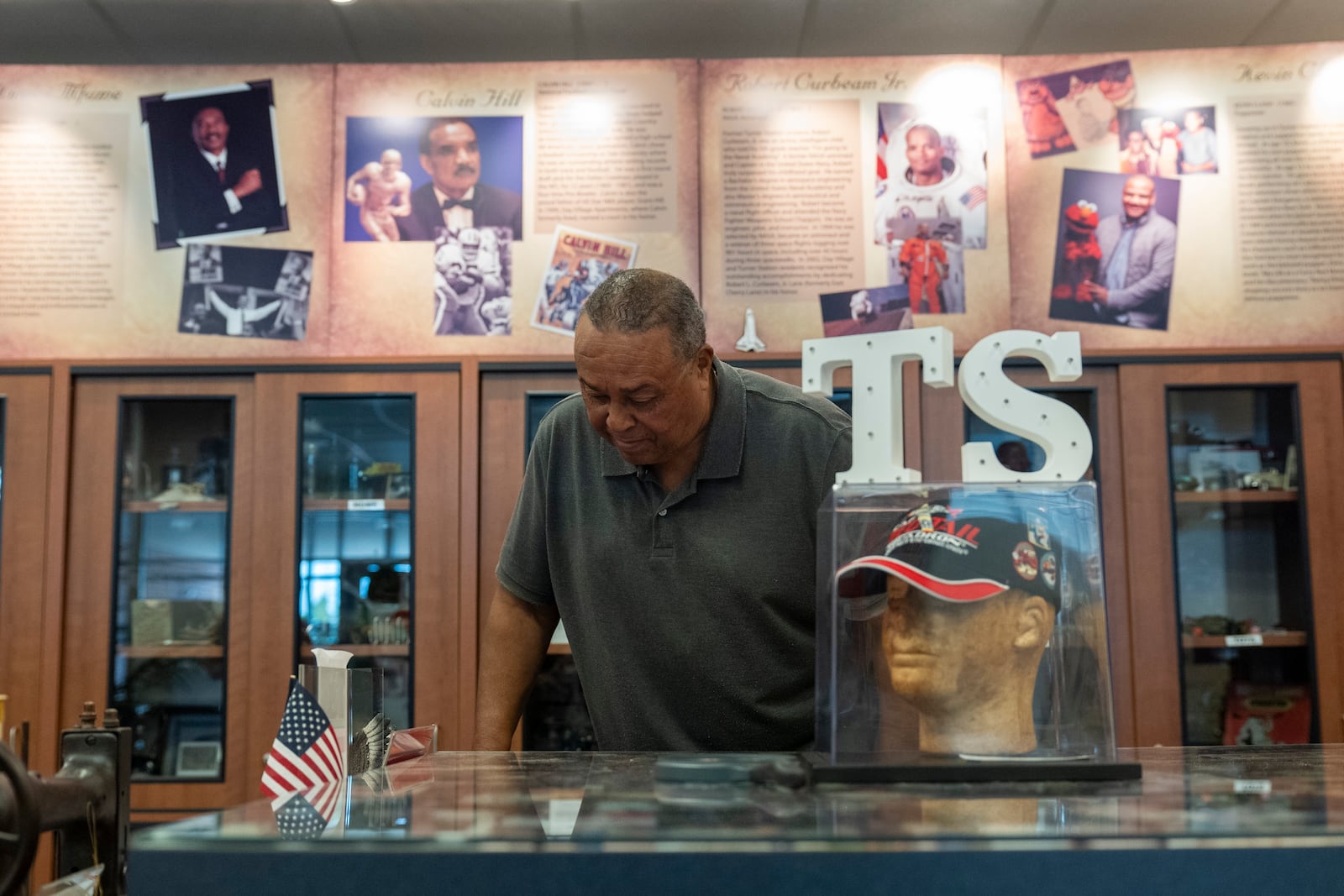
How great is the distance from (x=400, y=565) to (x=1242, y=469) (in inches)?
96.4

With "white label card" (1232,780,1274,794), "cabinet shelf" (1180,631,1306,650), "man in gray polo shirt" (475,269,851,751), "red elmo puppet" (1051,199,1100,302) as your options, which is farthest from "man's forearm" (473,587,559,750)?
"red elmo puppet" (1051,199,1100,302)

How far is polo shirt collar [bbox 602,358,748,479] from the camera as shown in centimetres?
188

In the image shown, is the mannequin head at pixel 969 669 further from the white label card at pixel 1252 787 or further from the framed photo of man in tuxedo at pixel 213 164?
the framed photo of man in tuxedo at pixel 213 164

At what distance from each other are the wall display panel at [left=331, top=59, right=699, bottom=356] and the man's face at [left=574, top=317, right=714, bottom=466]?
186cm

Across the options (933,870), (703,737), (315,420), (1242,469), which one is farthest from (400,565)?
(933,870)

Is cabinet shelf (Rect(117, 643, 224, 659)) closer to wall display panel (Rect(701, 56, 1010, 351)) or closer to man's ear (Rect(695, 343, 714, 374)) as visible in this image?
wall display panel (Rect(701, 56, 1010, 351))

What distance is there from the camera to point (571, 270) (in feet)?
12.0

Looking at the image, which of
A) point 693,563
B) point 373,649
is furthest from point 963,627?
point 373,649

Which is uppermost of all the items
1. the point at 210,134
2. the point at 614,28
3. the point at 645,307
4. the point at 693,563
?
the point at 614,28

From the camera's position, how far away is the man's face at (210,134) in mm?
3719

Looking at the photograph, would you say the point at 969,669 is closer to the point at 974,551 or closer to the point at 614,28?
the point at 974,551

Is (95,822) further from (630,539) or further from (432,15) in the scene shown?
(432,15)

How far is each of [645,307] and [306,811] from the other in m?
0.91

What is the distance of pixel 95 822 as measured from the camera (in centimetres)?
121
